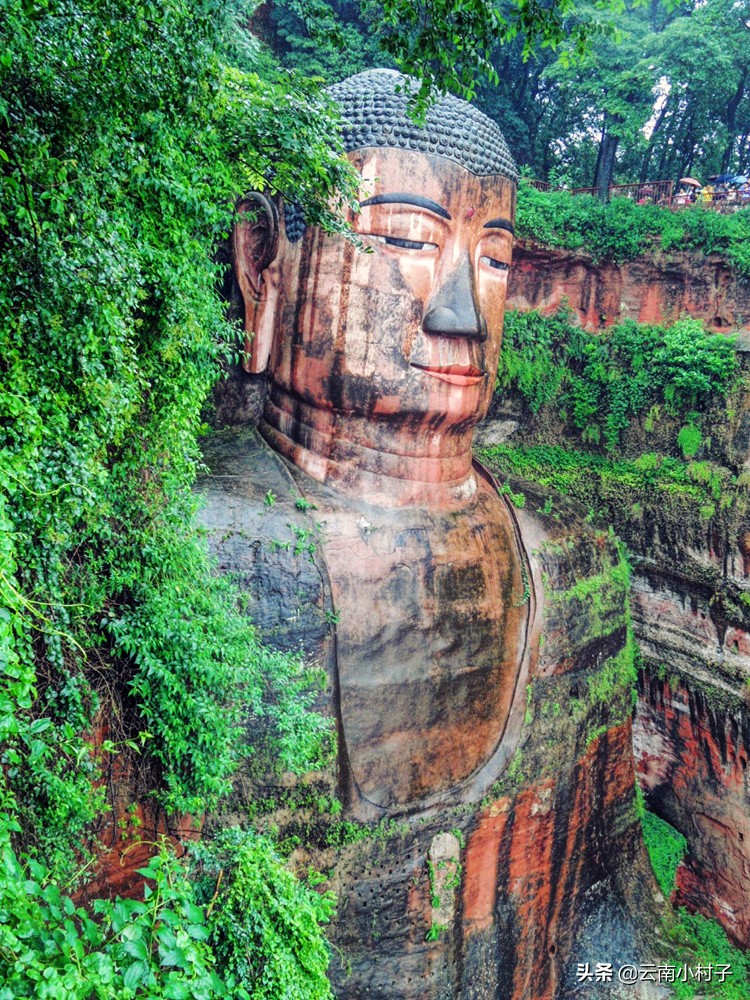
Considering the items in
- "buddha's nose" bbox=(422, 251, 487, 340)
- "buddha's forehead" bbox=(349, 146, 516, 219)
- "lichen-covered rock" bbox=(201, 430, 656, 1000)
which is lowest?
"lichen-covered rock" bbox=(201, 430, 656, 1000)

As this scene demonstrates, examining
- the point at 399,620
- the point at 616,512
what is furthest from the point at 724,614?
the point at 399,620

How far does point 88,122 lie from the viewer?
13.0 feet

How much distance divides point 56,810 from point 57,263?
2792mm

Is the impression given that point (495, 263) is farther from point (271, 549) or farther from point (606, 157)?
point (606, 157)

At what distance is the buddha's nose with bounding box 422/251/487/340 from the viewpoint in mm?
6270

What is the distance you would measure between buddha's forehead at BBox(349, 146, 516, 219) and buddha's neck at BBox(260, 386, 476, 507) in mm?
1750

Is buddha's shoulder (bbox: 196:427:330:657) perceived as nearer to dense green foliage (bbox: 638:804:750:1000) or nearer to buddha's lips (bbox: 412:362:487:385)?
buddha's lips (bbox: 412:362:487:385)

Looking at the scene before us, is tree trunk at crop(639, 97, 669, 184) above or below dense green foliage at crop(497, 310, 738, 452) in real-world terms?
above

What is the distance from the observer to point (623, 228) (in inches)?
433

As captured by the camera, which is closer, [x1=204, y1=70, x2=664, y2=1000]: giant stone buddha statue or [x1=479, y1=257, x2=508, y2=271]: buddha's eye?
[x1=204, y1=70, x2=664, y2=1000]: giant stone buddha statue

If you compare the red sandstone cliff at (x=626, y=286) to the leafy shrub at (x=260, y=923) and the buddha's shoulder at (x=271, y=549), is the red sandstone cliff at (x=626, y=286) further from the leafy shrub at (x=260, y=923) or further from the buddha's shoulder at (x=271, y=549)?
the leafy shrub at (x=260, y=923)

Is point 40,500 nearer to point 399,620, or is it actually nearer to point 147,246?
point 147,246

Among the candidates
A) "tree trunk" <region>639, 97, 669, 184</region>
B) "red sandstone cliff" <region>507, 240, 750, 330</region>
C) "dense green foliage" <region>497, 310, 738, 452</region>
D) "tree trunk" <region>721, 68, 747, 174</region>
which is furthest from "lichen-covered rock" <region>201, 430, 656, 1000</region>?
"tree trunk" <region>639, 97, 669, 184</region>

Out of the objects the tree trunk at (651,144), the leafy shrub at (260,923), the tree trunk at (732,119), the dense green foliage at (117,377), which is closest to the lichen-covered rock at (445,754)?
the dense green foliage at (117,377)
